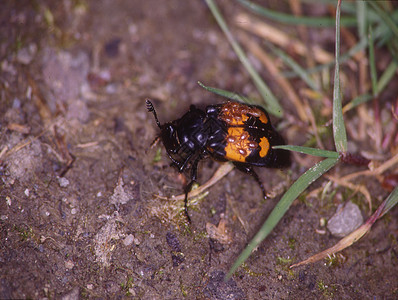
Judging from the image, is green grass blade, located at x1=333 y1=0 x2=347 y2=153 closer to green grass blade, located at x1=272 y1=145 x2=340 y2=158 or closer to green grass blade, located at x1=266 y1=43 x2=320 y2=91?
green grass blade, located at x1=272 y1=145 x2=340 y2=158

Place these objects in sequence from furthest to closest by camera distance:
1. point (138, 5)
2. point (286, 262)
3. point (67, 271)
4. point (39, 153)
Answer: point (138, 5)
point (39, 153)
point (286, 262)
point (67, 271)

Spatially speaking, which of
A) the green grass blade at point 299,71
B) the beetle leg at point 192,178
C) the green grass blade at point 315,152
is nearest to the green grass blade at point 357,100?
the green grass blade at point 299,71

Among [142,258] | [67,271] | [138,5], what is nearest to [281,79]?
[138,5]

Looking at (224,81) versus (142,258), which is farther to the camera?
(224,81)

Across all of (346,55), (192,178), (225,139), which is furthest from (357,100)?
(192,178)

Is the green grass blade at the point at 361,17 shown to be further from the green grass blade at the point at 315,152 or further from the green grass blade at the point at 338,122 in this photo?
the green grass blade at the point at 315,152

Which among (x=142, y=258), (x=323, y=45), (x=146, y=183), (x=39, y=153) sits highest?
(x=323, y=45)

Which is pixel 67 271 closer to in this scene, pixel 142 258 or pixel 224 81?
pixel 142 258
